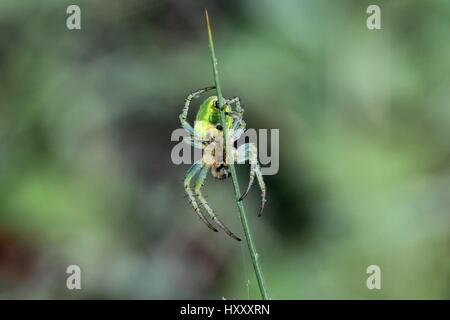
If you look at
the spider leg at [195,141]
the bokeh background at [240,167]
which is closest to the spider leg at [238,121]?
the spider leg at [195,141]

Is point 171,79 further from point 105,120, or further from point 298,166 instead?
point 298,166

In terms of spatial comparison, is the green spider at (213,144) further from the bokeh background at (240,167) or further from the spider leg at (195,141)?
the bokeh background at (240,167)

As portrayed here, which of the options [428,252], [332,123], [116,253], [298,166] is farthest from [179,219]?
[428,252]

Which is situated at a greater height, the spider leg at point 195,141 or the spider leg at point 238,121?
the spider leg at point 238,121

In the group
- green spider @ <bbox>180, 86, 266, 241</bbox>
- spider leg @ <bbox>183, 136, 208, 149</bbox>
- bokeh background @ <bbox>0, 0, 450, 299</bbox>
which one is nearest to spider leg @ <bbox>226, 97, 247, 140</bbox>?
green spider @ <bbox>180, 86, 266, 241</bbox>

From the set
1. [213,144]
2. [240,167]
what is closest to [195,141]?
[213,144]

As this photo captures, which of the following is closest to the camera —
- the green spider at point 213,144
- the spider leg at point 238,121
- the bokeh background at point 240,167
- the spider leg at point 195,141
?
the green spider at point 213,144
